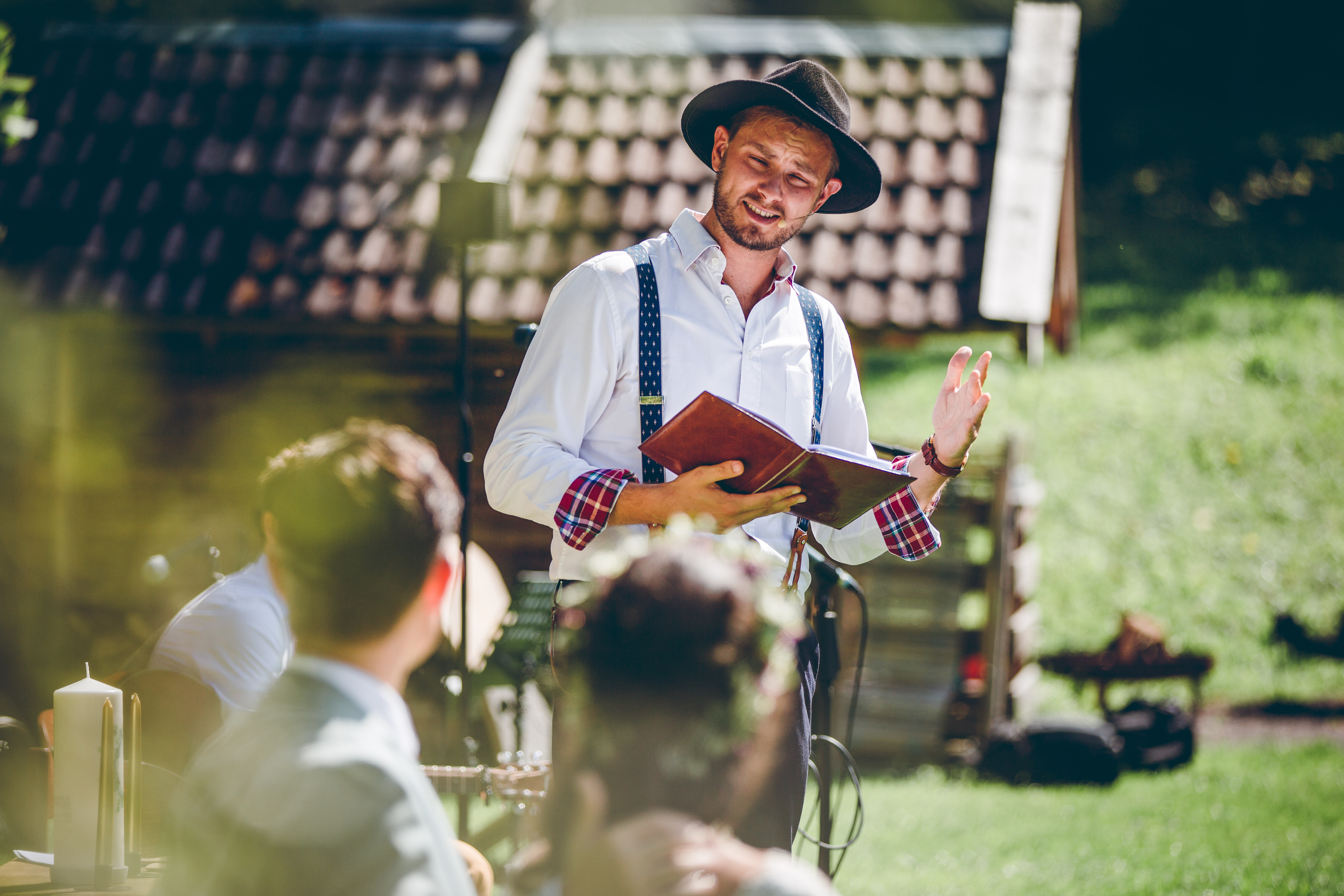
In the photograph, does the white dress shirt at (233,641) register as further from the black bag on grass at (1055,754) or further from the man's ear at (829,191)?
the black bag on grass at (1055,754)

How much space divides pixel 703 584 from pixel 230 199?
5.38 metres

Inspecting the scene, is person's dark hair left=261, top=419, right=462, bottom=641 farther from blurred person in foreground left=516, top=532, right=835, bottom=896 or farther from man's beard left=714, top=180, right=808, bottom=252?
man's beard left=714, top=180, right=808, bottom=252

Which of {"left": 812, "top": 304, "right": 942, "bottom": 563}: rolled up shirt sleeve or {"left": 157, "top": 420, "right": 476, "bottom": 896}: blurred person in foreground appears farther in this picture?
{"left": 812, "top": 304, "right": 942, "bottom": 563}: rolled up shirt sleeve

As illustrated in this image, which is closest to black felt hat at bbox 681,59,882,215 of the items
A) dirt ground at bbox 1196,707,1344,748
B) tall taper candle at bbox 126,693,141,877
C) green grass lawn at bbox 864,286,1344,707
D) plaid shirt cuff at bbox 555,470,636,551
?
plaid shirt cuff at bbox 555,470,636,551

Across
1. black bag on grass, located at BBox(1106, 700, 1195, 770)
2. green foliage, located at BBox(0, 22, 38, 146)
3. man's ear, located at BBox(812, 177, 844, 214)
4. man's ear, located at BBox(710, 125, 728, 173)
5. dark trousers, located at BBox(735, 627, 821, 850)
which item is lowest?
black bag on grass, located at BBox(1106, 700, 1195, 770)

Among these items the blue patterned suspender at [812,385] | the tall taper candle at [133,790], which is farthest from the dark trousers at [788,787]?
the tall taper candle at [133,790]

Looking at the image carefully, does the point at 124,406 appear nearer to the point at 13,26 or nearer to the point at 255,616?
the point at 13,26

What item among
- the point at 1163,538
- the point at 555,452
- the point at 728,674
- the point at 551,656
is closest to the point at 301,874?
the point at 728,674

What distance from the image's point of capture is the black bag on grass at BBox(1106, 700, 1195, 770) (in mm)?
6617

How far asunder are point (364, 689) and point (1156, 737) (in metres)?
6.23

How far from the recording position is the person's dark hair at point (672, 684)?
1.41m

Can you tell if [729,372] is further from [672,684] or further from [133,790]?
[133,790]

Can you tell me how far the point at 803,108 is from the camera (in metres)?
2.49

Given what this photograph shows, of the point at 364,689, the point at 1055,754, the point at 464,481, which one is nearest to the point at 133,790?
the point at 364,689
